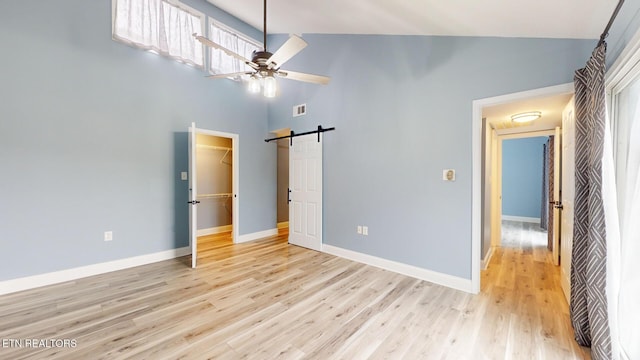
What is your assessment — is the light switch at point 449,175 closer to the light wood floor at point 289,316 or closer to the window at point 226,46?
the light wood floor at point 289,316

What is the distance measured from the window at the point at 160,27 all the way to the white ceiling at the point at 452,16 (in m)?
1.04

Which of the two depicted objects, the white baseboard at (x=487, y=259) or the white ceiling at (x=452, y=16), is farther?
the white baseboard at (x=487, y=259)

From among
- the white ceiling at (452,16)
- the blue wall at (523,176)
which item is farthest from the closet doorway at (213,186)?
the blue wall at (523,176)

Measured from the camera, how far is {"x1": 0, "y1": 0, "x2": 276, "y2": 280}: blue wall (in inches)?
114

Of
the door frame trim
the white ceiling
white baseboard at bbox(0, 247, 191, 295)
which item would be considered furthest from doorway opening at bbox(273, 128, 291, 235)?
the door frame trim

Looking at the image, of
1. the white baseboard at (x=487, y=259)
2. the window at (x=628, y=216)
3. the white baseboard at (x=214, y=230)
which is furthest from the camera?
the white baseboard at (x=214, y=230)

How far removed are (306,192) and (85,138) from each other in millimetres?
3248

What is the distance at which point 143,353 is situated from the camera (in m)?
1.89

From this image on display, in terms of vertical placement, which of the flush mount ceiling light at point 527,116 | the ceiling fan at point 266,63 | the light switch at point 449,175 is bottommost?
the light switch at point 449,175

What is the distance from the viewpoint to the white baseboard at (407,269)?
9.93 feet

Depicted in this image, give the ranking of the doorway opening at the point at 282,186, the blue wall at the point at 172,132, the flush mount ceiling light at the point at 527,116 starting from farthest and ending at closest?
the doorway opening at the point at 282,186
the flush mount ceiling light at the point at 527,116
the blue wall at the point at 172,132

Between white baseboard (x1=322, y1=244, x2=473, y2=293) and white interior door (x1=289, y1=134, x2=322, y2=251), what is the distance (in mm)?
447

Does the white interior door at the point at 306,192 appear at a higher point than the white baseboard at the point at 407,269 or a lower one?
higher

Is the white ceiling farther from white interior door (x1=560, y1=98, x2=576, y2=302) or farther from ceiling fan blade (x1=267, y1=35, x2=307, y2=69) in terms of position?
ceiling fan blade (x1=267, y1=35, x2=307, y2=69)
